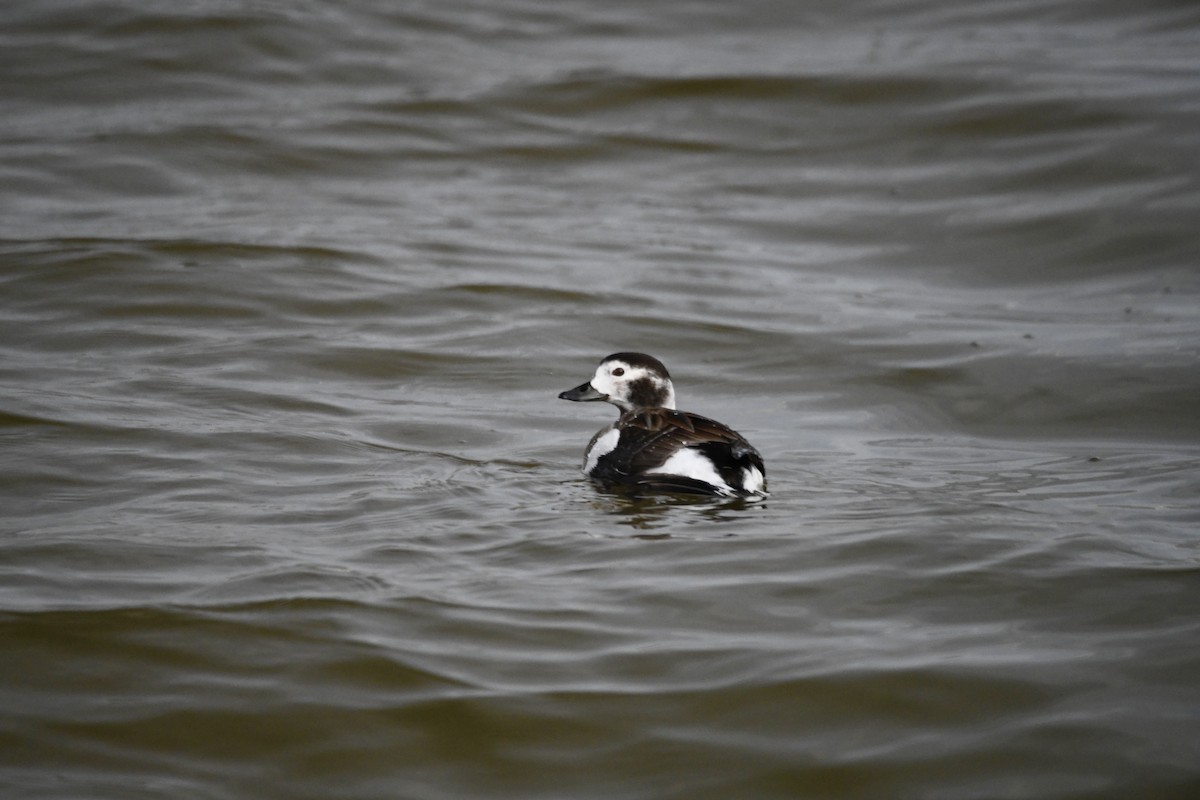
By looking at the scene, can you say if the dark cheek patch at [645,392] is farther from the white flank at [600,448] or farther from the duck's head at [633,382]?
the white flank at [600,448]

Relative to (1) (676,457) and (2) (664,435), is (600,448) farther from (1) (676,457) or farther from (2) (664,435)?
(1) (676,457)

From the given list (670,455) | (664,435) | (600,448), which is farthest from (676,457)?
(600,448)

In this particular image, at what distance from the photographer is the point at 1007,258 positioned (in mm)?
11078

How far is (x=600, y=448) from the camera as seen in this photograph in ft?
21.9

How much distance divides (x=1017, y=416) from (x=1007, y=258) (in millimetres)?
3181

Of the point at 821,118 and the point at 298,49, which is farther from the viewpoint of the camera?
the point at 298,49

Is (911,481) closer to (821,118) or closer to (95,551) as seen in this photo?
(95,551)

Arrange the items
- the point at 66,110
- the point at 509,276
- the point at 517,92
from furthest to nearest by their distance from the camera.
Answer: the point at 517,92, the point at 66,110, the point at 509,276

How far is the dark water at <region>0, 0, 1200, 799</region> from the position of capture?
4.20 m

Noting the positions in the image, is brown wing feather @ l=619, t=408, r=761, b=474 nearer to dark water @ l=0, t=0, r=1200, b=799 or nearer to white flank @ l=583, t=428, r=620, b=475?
white flank @ l=583, t=428, r=620, b=475

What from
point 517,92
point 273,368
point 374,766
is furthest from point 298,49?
point 374,766

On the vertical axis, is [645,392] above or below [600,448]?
above

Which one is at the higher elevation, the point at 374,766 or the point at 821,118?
the point at 821,118

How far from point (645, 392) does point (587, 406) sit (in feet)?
5.18
